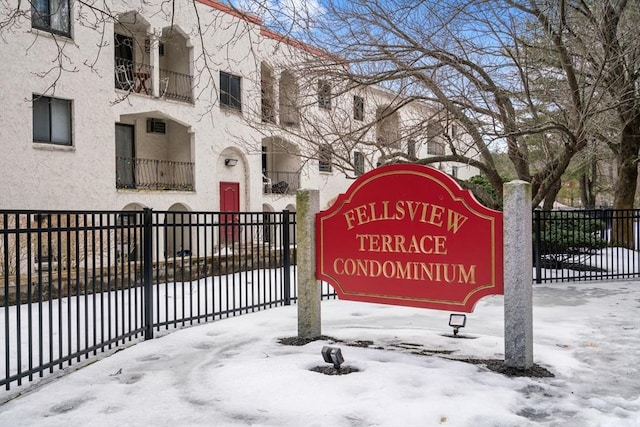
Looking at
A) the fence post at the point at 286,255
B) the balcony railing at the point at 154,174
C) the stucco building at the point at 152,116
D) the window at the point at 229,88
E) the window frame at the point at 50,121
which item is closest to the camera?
the fence post at the point at 286,255

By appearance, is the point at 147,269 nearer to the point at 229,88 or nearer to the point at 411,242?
the point at 411,242

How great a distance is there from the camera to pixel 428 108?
14352mm

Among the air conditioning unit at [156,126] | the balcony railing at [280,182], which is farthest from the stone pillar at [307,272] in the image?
the balcony railing at [280,182]

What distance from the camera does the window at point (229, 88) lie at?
21.2 meters

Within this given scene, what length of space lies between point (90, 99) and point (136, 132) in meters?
3.44

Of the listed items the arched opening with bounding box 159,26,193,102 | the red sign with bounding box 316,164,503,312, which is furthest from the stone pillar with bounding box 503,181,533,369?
the arched opening with bounding box 159,26,193,102

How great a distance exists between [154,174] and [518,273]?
17137 mm

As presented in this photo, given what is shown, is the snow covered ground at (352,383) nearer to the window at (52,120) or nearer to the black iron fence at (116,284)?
the black iron fence at (116,284)

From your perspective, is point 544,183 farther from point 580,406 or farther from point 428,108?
point 580,406

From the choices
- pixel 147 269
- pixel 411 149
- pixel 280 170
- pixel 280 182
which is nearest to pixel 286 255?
pixel 147 269

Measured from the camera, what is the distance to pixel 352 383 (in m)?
4.96

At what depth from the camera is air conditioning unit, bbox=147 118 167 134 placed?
20.1m

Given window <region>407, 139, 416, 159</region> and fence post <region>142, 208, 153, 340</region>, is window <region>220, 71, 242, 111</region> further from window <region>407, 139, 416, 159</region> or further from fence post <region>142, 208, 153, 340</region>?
fence post <region>142, 208, 153, 340</region>

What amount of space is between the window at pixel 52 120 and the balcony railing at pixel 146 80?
73.0 inches
